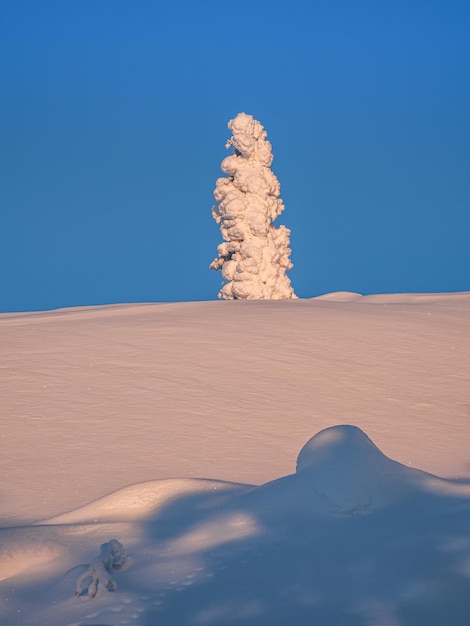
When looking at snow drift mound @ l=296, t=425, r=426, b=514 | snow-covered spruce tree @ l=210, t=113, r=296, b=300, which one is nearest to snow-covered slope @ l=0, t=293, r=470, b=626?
snow drift mound @ l=296, t=425, r=426, b=514

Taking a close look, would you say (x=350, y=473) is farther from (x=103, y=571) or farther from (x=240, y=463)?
(x=240, y=463)

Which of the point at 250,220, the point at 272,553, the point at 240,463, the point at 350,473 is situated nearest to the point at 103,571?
the point at 272,553

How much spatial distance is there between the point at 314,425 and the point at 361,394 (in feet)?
4.55

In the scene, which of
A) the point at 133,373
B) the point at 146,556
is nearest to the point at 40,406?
the point at 133,373

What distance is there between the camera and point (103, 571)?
167 inches

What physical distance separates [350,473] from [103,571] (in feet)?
5.37

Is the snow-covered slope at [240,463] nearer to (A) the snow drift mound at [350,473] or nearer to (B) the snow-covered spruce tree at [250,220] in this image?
(A) the snow drift mound at [350,473]

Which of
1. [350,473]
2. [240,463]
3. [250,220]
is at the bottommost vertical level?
[240,463]

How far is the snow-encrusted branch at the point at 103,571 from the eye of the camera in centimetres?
418

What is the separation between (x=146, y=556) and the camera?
4730 mm

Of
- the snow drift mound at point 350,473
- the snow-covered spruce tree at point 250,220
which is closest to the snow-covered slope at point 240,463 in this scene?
the snow drift mound at point 350,473

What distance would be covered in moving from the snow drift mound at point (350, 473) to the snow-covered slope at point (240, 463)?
1 cm

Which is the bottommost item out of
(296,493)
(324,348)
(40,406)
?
(296,493)

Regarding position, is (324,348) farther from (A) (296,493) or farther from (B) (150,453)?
(A) (296,493)
